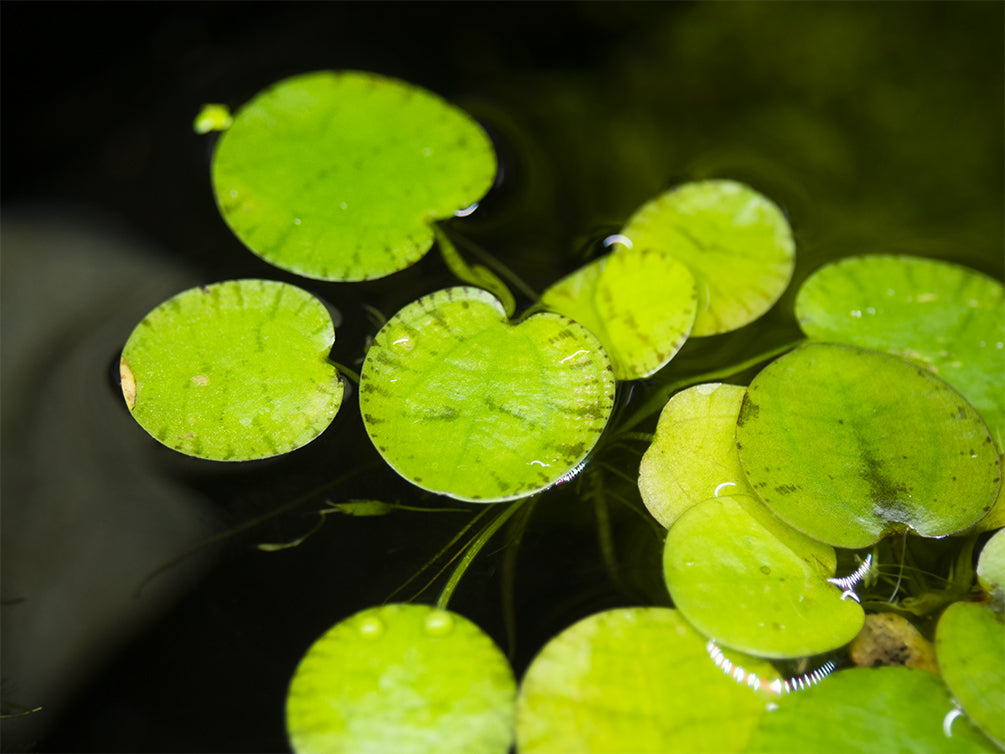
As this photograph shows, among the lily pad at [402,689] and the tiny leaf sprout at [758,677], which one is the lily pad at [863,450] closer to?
the tiny leaf sprout at [758,677]

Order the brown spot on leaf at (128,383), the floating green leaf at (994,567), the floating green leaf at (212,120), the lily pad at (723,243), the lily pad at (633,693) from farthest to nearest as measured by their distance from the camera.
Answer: the floating green leaf at (212,120) → the lily pad at (723,243) → the brown spot on leaf at (128,383) → the floating green leaf at (994,567) → the lily pad at (633,693)

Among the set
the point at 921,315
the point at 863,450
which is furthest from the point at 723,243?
the point at 863,450

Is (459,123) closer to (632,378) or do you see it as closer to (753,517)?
(632,378)

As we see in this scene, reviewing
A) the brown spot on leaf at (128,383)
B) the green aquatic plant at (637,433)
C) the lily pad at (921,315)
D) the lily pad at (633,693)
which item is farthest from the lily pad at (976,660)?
the brown spot on leaf at (128,383)

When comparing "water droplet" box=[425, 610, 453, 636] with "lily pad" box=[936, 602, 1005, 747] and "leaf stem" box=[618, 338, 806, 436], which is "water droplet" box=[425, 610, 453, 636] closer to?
"leaf stem" box=[618, 338, 806, 436]

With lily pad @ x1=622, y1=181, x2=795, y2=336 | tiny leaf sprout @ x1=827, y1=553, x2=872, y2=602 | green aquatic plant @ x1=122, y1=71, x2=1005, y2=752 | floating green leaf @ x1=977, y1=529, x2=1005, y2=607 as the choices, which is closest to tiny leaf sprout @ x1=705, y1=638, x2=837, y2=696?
green aquatic plant @ x1=122, y1=71, x2=1005, y2=752

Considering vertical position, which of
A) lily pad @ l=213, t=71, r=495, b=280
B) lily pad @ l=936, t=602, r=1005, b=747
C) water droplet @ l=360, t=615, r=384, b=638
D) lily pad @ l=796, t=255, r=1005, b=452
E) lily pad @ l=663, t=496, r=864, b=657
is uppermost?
lily pad @ l=213, t=71, r=495, b=280
